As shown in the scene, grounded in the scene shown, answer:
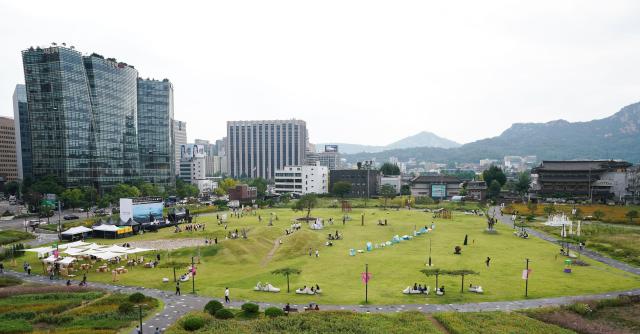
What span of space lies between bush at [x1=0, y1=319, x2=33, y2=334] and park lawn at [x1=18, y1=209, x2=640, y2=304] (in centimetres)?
1398

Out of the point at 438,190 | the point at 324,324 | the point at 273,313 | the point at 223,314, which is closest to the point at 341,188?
the point at 438,190

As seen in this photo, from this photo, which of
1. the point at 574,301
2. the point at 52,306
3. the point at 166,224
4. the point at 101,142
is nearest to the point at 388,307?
the point at 574,301

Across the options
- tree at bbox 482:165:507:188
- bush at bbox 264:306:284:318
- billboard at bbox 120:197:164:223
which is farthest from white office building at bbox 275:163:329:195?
bush at bbox 264:306:284:318

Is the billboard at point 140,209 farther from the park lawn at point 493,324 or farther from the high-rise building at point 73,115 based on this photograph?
the park lawn at point 493,324

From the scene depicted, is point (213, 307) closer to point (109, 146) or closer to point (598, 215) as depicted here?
point (598, 215)

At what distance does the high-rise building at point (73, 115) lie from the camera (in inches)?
5502

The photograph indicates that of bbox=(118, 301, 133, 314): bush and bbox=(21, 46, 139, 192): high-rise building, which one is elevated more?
bbox=(21, 46, 139, 192): high-rise building

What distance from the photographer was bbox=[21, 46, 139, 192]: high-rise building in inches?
5502

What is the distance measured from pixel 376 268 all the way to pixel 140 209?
62.3m

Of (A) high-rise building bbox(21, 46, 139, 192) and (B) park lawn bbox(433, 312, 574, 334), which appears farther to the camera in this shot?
(A) high-rise building bbox(21, 46, 139, 192)

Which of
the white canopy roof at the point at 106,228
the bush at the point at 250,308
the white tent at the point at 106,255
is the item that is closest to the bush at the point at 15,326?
the bush at the point at 250,308

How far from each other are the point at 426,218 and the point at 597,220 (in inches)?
1671

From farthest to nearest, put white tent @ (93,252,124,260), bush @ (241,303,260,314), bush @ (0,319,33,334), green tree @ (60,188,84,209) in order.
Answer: green tree @ (60,188,84,209), white tent @ (93,252,124,260), bush @ (241,303,260,314), bush @ (0,319,33,334)

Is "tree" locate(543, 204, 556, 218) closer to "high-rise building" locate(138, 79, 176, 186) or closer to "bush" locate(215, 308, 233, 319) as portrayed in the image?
"bush" locate(215, 308, 233, 319)
